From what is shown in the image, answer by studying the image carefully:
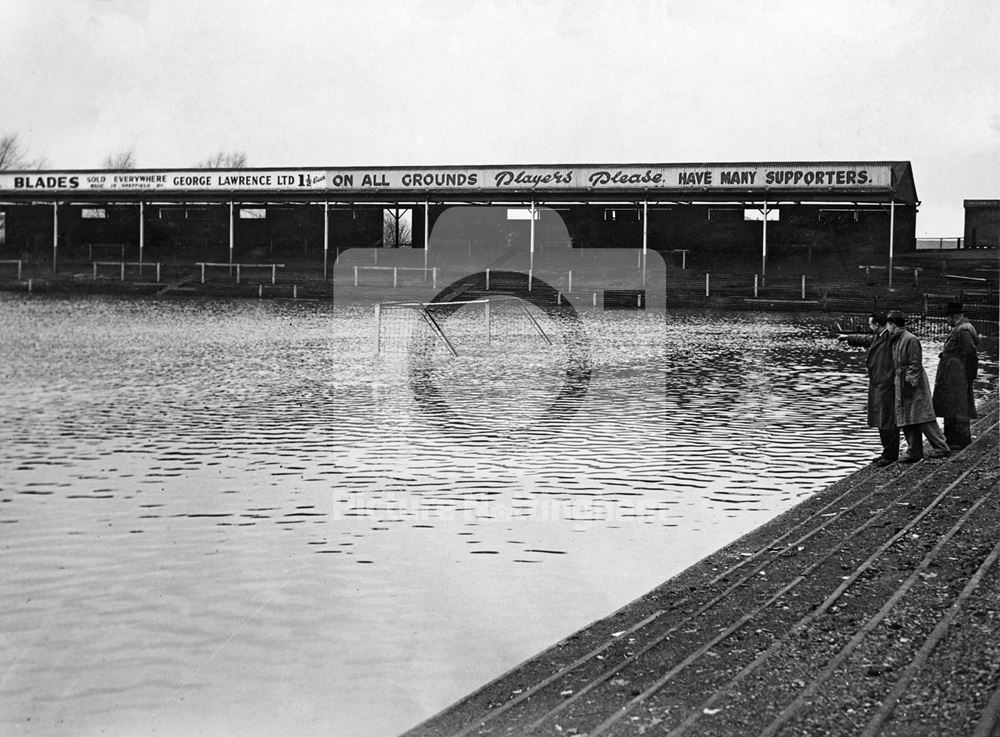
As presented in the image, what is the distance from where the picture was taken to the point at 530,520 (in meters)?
10.4

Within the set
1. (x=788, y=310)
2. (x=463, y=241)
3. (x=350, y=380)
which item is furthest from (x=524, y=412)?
(x=463, y=241)

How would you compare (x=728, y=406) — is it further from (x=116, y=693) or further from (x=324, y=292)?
(x=324, y=292)

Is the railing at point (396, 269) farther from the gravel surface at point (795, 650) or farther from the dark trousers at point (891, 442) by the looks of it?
the gravel surface at point (795, 650)

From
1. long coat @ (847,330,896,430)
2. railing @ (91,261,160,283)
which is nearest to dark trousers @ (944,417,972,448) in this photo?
long coat @ (847,330,896,430)

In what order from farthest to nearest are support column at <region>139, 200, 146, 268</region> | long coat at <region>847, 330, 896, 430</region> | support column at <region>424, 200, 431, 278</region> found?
support column at <region>139, 200, 146, 268</region>, support column at <region>424, 200, 431, 278</region>, long coat at <region>847, 330, 896, 430</region>

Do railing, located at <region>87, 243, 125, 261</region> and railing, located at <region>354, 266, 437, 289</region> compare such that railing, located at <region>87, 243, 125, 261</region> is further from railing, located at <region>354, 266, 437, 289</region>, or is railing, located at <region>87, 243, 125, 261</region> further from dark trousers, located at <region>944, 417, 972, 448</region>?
dark trousers, located at <region>944, 417, 972, 448</region>

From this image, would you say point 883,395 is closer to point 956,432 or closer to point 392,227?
point 956,432

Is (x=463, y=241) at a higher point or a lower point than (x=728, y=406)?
higher

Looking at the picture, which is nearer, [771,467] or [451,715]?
[451,715]

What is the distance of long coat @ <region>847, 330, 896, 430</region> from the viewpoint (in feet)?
41.8

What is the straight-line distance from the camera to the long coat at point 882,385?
12727 millimetres

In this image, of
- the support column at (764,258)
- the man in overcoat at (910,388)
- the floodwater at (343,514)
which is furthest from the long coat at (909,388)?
the support column at (764,258)

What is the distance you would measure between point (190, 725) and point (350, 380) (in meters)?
14.7

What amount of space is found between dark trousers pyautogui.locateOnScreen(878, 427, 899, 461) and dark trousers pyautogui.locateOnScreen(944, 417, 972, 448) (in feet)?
3.29
